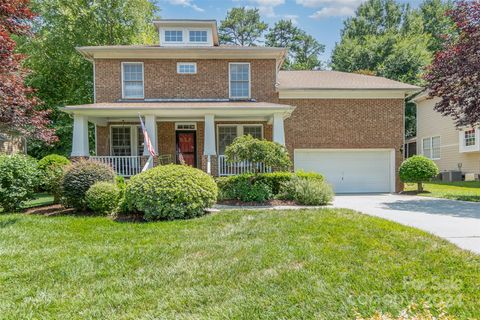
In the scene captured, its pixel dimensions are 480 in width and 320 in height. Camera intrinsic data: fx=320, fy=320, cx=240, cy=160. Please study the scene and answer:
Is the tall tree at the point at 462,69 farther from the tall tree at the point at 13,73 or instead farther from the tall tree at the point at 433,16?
the tall tree at the point at 433,16

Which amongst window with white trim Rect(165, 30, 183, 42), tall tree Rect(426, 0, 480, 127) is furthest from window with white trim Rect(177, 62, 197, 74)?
tall tree Rect(426, 0, 480, 127)

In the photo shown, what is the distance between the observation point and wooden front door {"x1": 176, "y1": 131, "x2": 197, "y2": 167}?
1567cm

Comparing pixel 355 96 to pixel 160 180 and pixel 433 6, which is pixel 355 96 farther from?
pixel 433 6

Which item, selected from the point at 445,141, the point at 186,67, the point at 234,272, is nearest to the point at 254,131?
the point at 186,67

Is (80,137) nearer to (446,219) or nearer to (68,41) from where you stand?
(68,41)

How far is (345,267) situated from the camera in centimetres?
425

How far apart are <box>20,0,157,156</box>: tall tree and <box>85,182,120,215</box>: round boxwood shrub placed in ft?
45.4

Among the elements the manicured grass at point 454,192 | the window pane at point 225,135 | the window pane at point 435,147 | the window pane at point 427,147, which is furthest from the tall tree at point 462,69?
Result: the window pane at point 427,147

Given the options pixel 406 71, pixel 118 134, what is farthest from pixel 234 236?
pixel 406 71

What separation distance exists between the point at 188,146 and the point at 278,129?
198 inches

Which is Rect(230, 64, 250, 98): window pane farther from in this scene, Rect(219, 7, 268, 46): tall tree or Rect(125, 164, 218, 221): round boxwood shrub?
Rect(219, 7, 268, 46): tall tree

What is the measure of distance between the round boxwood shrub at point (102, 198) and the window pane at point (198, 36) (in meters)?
10.1

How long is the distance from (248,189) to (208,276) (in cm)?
650

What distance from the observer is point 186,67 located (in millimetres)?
15430
